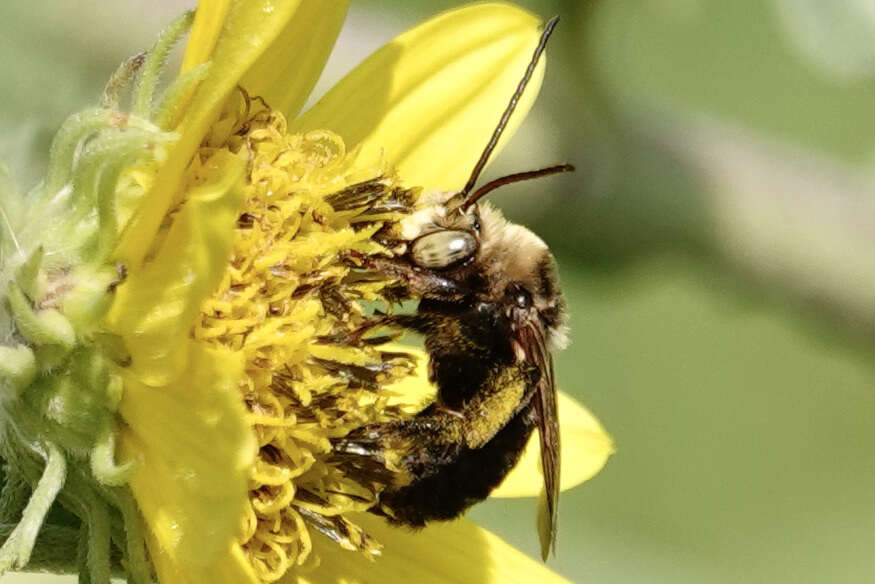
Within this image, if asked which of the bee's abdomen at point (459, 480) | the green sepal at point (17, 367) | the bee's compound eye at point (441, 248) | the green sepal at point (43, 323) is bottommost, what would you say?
the green sepal at point (17, 367)

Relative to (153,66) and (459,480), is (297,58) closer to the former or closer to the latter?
(153,66)

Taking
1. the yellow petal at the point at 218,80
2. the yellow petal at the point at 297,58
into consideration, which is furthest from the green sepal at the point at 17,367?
the yellow petal at the point at 297,58

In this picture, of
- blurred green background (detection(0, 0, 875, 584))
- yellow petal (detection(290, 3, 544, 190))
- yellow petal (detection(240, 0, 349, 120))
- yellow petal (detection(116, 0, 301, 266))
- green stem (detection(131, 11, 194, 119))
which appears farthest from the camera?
blurred green background (detection(0, 0, 875, 584))

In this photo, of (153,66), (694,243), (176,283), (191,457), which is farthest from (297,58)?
(694,243)

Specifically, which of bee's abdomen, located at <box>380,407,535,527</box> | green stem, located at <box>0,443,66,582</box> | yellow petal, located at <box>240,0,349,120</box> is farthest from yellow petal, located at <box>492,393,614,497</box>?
green stem, located at <box>0,443,66,582</box>

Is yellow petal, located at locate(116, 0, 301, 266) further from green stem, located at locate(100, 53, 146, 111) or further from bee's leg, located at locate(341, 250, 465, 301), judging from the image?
bee's leg, located at locate(341, 250, 465, 301)

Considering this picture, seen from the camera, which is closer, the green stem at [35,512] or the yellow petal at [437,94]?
the green stem at [35,512]

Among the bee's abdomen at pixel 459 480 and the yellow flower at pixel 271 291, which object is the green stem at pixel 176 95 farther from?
the bee's abdomen at pixel 459 480
